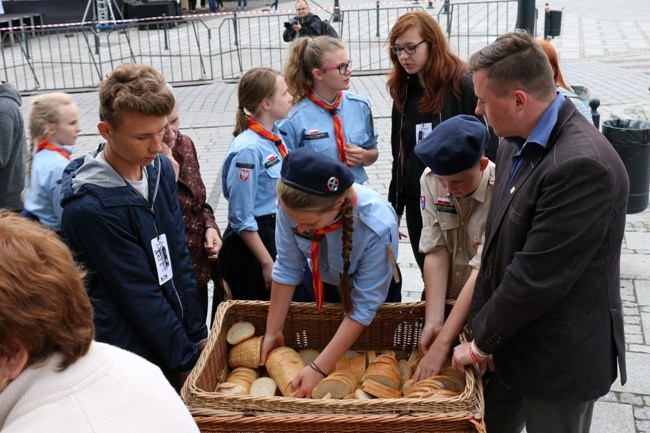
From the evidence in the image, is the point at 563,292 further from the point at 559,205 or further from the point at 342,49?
the point at 342,49

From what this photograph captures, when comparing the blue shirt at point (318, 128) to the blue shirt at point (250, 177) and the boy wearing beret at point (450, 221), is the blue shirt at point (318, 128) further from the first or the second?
the boy wearing beret at point (450, 221)

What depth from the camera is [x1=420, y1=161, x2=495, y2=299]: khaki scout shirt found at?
303cm

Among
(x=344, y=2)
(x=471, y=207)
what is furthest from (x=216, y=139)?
(x=344, y=2)

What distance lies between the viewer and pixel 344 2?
2538 cm

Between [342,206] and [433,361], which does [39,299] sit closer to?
[342,206]

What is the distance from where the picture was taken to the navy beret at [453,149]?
9.23ft

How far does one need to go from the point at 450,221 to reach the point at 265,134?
1261 mm

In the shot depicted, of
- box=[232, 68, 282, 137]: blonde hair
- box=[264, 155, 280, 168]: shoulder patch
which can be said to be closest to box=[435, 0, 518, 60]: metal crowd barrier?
box=[232, 68, 282, 137]: blonde hair

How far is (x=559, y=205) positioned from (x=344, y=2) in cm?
2422

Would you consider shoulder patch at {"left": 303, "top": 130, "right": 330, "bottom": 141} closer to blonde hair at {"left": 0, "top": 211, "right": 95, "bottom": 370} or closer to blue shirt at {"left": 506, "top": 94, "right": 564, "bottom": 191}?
blue shirt at {"left": 506, "top": 94, "right": 564, "bottom": 191}

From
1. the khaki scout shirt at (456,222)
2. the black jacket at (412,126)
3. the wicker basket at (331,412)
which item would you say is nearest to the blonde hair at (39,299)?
the wicker basket at (331,412)

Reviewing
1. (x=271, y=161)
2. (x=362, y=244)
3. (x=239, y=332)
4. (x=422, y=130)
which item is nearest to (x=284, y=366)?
(x=239, y=332)

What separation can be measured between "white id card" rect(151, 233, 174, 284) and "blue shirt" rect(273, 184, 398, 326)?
462mm

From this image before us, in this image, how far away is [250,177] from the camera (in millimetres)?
3826
